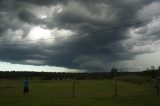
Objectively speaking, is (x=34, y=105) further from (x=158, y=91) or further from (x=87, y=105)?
(x=158, y=91)

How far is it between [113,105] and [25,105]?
226 inches

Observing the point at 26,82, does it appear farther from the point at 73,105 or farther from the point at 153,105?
the point at 153,105

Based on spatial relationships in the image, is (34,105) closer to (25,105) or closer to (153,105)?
(25,105)

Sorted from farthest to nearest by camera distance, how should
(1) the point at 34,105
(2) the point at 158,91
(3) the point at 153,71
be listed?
(3) the point at 153,71
(2) the point at 158,91
(1) the point at 34,105

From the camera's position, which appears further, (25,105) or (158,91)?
(158,91)

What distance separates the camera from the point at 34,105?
54.6 feet

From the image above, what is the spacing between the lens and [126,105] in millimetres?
16891

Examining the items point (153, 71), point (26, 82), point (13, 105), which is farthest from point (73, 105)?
point (153, 71)

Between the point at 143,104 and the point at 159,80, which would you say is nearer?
the point at 143,104

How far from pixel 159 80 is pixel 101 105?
40.3ft

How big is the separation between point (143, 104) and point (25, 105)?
784cm

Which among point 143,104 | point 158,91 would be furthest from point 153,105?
point 158,91

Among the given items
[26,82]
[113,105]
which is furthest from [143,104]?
[26,82]

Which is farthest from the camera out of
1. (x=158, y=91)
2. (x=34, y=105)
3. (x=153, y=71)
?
(x=153, y=71)
